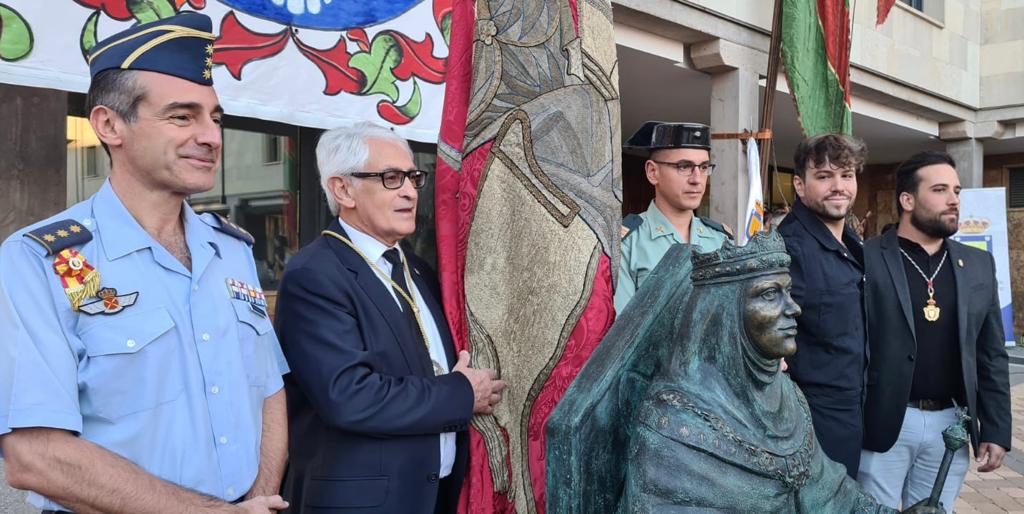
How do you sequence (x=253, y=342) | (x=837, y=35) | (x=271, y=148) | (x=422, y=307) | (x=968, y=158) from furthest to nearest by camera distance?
(x=968, y=158), (x=837, y=35), (x=271, y=148), (x=422, y=307), (x=253, y=342)

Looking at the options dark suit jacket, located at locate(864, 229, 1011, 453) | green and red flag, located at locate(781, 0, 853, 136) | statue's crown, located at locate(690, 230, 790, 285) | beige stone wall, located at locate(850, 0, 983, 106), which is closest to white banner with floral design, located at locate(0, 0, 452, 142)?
dark suit jacket, located at locate(864, 229, 1011, 453)

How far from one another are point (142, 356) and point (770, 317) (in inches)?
A: 43.3

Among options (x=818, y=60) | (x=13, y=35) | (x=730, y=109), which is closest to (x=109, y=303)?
(x=13, y=35)

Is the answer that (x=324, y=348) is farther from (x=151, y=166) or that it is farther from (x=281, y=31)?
(x=281, y=31)

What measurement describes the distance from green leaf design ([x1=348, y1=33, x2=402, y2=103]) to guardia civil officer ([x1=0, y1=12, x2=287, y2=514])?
157cm

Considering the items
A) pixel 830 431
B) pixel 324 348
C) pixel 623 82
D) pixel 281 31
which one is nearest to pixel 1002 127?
pixel 623 82

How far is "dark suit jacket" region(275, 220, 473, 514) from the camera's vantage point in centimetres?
160

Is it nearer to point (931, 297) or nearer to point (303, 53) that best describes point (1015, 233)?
point (931, 297)

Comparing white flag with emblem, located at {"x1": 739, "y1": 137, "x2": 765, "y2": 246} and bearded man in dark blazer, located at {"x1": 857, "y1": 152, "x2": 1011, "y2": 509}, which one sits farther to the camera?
white flag with emblem, located at {"x1": 739, "y1": 137, "x2": 765, "y2": 246}

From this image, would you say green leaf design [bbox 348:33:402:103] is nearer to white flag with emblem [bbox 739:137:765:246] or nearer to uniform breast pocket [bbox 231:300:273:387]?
uniform breast pocket [bbox 231:300:273:387]

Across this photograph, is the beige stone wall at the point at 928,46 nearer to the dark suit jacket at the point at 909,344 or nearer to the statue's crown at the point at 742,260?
the dark suit jacket at the point at 909,344

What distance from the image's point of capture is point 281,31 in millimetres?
2867

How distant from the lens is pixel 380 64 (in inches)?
121

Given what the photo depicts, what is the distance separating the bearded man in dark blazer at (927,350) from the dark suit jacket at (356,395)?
1.58 metres
